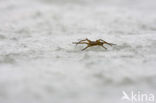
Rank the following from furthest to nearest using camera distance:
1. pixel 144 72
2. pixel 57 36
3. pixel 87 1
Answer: pixel 87 1, pixel 57 36, pixel 144 72

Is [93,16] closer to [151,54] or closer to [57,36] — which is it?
[57,36]

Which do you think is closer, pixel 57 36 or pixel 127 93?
pixel 127 93

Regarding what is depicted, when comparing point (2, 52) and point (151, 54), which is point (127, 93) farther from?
point (2, 52)

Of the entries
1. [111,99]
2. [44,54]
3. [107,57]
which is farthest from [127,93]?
[44,54]

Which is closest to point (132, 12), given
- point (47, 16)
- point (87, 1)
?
point (87, 1)

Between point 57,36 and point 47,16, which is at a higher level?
point 47,16

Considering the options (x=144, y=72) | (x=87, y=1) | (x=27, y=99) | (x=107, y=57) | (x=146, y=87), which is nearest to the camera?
(x=27, y=99)

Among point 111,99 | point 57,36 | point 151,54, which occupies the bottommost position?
point 111,99
